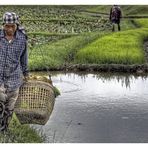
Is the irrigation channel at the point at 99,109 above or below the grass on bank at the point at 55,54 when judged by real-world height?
above

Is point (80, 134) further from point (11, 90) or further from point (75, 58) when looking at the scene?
point (75, 58)

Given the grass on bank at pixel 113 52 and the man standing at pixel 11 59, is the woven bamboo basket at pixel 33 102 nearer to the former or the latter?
the man standing at pixel 11 59

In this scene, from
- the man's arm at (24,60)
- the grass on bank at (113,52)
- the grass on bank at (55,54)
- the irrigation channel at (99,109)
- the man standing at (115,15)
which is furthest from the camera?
the man standing at (115,15)

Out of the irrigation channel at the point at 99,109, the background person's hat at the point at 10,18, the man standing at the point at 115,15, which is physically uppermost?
the background person's hat at the point at 10,18

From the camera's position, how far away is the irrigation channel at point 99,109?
7996 millimetres

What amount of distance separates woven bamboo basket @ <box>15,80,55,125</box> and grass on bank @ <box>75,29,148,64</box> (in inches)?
329

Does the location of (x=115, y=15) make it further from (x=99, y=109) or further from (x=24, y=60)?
(x=24, y=60)

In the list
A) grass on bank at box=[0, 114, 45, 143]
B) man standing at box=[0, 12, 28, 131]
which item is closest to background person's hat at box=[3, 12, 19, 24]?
man standing at box=[0, 12, 28, 131]

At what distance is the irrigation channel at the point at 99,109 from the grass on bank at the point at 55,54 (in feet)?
1.97

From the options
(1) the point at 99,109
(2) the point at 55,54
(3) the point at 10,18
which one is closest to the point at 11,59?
(3) the point at 10,18

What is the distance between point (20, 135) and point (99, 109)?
3.82m

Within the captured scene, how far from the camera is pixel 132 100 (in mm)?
10672

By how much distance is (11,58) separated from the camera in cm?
613

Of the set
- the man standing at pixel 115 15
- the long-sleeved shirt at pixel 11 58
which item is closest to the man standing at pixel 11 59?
the long-sleeved shirt at pixel 11 58
